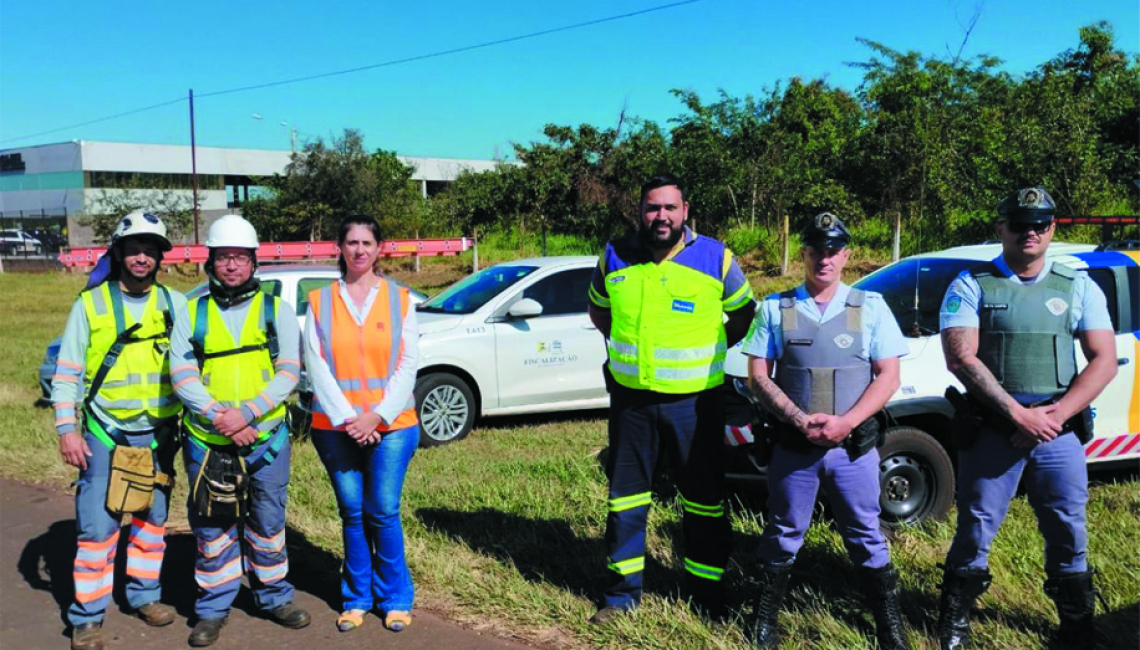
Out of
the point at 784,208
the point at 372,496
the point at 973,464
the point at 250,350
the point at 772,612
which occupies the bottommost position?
the point at 772,612

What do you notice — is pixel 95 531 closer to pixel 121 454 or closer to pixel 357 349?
pixel 121 454

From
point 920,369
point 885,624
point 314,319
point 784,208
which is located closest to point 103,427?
point 314,319

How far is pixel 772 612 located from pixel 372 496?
1.89 meters

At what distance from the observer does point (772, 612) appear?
3.79 meters

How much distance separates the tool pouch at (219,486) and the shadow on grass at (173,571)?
77cm

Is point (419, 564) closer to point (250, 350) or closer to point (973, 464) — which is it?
point (250, 350)

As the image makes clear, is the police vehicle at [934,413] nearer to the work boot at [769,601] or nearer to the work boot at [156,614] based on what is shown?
the work boot at [769,601]

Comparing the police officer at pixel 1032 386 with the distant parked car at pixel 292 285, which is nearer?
the police officer at pixel 1032 386

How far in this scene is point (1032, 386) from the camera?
3.54 m

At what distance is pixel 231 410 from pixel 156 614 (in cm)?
120

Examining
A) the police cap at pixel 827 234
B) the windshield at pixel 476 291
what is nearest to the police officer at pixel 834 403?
the police cap at pixel 827 234

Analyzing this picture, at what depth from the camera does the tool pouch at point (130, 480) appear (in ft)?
13.3

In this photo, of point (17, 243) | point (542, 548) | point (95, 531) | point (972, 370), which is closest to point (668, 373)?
Result: point (972, 370)

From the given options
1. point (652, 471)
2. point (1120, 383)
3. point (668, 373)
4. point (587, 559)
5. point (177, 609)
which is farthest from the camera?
point (1120, 383)
